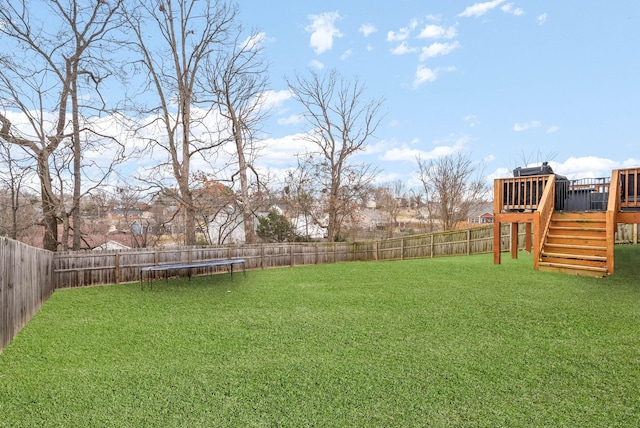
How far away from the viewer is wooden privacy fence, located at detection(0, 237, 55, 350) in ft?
13.5

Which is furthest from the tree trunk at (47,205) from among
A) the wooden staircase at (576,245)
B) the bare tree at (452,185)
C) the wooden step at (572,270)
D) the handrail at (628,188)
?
the bare tree at (452,185)

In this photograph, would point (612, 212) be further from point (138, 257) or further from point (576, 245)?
point (138, 257)

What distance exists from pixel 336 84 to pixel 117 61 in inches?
470

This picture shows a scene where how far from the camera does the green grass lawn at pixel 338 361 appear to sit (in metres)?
2.45

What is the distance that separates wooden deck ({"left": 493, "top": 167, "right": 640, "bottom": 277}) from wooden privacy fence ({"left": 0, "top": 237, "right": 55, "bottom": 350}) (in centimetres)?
893

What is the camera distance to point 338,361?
10.8 ft

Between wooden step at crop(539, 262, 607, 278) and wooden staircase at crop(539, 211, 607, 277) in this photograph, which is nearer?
wooden step at crop(539, 262, 607, 278)

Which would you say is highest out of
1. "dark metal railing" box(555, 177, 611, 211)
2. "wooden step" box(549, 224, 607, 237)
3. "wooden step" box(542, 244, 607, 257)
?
"dark metal railing" box(555, 177, 611, 211)

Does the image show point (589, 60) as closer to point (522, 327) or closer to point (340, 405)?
A: point (522, 327)

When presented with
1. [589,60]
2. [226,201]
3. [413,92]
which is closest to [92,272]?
[226,201]

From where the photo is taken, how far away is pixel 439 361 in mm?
3254

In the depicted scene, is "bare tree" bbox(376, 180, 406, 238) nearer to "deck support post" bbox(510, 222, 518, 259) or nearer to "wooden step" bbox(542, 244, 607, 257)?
"deck support post" bbox(510, 222, 518, 259)

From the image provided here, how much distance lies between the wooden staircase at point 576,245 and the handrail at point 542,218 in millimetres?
147

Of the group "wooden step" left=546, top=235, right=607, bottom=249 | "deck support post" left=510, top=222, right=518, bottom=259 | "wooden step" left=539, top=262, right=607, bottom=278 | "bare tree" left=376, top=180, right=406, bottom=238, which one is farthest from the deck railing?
"bare tree" left=376, top=180, right=406, bottom=238
